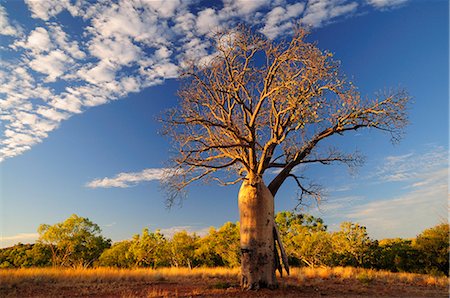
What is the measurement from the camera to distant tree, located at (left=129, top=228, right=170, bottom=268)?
4212 centimetres

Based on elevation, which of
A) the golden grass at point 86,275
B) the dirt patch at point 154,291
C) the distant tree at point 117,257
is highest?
the distant tree at point 117,257

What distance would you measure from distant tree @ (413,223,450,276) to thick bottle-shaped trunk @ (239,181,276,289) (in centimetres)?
2083

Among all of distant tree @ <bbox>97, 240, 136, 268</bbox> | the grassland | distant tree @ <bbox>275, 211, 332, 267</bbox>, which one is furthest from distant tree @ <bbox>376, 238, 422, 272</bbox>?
distant tree @ <bbox>97, 240, 136, 268</bbox>

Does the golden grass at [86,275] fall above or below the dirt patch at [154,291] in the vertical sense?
above

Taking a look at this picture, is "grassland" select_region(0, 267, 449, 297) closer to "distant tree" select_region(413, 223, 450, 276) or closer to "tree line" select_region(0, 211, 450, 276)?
"tree line" select_region(0, 211, 450, 276)

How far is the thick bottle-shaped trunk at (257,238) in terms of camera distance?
39.2 ft

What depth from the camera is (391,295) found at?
40.2ft

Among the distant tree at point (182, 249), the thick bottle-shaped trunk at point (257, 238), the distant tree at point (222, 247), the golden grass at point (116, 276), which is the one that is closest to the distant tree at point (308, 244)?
the distant tree at point (222, 247)

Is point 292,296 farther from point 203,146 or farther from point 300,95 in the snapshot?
point 300,95

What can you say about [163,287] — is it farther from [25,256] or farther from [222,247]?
[25,256]

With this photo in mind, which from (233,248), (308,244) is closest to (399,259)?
(308,244)

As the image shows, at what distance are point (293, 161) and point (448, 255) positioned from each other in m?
21.1

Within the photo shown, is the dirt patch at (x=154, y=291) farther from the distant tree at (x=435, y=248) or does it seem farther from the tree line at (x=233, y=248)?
the distant tree at (x=435, y=248)

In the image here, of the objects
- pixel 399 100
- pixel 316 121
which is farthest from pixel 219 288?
pixel 399 100
